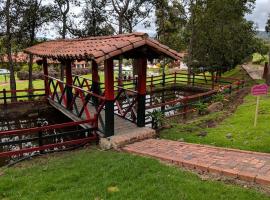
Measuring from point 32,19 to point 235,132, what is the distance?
1403 centimetres

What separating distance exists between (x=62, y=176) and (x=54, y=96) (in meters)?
10.3

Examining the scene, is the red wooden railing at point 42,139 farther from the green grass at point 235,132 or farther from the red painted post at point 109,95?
the green grass at point 235,132

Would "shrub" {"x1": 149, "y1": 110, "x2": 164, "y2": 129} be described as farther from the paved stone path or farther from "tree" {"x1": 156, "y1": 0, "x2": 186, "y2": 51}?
the paved stone path

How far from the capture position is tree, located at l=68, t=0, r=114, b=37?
2014cm

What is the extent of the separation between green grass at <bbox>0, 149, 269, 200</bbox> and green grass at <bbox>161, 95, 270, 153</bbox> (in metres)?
2.60

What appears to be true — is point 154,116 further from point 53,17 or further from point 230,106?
point 53,17

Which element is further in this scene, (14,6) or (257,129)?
(14,6)

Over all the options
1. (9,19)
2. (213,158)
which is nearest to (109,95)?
(213,158)

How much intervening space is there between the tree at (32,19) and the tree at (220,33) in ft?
38.3

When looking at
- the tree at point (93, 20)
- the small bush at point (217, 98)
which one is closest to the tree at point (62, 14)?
the tree at point (93, 20)

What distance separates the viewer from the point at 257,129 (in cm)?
927

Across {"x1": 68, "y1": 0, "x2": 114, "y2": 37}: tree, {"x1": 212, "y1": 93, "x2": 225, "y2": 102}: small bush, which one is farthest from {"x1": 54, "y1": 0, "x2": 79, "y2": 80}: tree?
{"x1": 212, "y1": 93, "x2": 225, "y2": 102}: small bush

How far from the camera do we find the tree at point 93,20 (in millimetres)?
20144

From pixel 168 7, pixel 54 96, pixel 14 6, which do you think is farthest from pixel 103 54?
pixel 168 7
